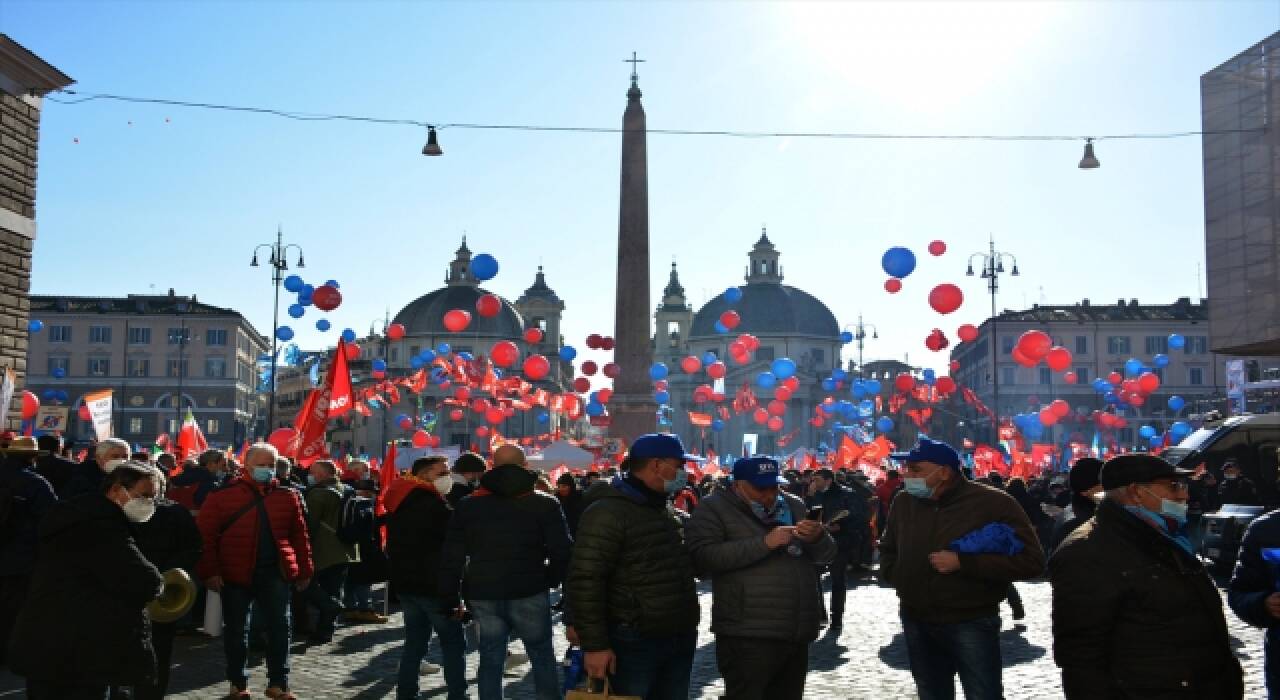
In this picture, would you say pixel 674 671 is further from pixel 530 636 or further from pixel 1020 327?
pixel 1020 327

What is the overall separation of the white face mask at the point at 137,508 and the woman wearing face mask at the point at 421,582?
1.98 metres

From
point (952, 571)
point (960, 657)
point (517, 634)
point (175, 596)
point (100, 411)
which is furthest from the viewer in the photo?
point (100, 411)

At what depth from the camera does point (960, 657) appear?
5.85m

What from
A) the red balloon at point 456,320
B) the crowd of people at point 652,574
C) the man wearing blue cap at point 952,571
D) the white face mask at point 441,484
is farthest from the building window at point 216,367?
the man wearing blue cap at point 952,571

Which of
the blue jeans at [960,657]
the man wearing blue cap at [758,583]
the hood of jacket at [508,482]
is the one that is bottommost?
the blue jeans at [960,657]

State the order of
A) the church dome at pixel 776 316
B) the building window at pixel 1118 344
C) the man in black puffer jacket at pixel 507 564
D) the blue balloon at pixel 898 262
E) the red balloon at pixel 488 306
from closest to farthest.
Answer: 1. the man in black puffer jacket at pixel 507 564
2. the blue balloon at pixel 898 262
3. the red balloon at pixel 488 306
4. the building window at pixel 1118 344
5. the church dome at pixel 776 316

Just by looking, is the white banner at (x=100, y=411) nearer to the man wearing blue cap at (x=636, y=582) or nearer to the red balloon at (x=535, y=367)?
the man wearing blue cap at (x=636, y=582)

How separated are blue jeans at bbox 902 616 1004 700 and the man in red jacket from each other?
4.06 metres

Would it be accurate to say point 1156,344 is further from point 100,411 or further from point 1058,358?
point 100,411

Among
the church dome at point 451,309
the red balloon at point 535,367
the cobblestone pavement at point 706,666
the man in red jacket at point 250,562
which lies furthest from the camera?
the church dome at point 451,309

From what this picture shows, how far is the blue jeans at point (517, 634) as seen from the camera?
6727 mm

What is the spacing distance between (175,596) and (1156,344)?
84655mm

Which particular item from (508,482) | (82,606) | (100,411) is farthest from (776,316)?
(82,606)

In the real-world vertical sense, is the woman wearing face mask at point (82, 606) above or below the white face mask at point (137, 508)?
below
